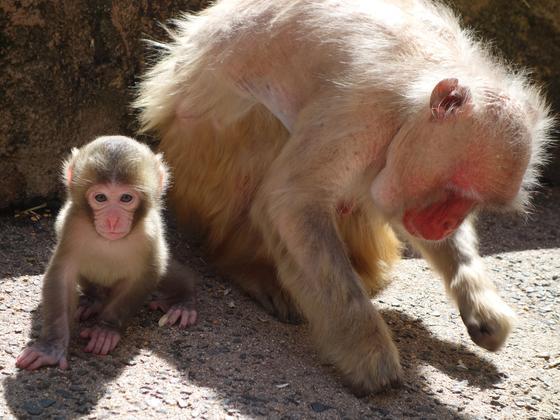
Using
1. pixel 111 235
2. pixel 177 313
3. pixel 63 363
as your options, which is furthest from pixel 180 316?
pixel 63 363

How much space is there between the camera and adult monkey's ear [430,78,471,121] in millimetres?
4188

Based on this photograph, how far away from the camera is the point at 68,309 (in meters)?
4.26

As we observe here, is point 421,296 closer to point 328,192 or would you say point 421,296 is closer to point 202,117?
point 328,192

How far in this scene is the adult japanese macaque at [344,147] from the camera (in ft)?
14.0

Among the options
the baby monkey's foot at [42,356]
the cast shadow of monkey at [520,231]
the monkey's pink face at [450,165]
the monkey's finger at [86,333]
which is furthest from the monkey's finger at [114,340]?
the cast shadow of monkey at [520,231]

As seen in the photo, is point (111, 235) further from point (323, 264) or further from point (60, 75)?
point (60, 75)

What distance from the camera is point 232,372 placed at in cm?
426

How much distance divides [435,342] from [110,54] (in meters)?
2.80

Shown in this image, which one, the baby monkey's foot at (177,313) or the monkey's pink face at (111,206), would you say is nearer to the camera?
the monkey's pink face at (111,206)

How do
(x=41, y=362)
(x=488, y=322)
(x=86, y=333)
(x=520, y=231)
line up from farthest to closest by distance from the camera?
(x=520, y=231)
(x=488, y=322)
(x=86, y=333)
(x=41, y=362)

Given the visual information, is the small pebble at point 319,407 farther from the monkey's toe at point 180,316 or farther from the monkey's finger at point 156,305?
the monkey's finger at point 156,305

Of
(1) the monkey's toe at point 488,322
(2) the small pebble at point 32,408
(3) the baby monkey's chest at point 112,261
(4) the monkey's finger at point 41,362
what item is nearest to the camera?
(2) the small pebble at point 32,408

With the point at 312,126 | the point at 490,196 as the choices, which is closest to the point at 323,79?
the point at 312,126

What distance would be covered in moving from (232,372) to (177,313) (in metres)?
0.60
